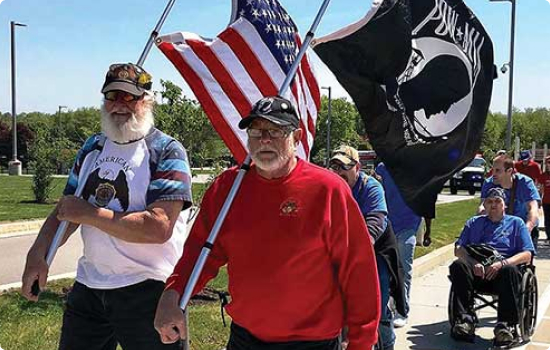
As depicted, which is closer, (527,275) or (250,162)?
(250,162)

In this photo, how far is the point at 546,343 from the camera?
6.32 m

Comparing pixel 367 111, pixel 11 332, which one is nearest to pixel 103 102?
pixel 367 111

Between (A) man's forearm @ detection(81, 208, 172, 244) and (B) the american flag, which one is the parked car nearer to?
(B) the american flag

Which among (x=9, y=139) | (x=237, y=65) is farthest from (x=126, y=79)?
(x=9, y=139)

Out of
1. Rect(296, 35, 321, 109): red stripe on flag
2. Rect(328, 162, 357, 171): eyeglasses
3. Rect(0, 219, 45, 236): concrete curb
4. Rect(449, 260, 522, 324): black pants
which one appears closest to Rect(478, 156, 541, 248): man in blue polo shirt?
Rect(449, 260, 522, 324): black pants

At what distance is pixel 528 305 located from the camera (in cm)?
641

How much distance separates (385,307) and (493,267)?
170 cm

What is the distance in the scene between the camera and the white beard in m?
3.24

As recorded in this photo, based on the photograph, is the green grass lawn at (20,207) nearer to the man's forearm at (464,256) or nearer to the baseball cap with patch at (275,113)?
the man's forearm at (464,256)

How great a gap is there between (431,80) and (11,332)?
384 cm

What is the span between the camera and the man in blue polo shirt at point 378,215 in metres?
4.90

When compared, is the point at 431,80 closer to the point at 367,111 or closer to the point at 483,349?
the point at 367,111

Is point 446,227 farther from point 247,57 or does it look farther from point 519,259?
point 247,57

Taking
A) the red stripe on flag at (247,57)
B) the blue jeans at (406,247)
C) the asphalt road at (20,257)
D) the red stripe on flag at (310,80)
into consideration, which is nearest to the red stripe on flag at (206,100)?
the red stripe on flag at (247,57)
